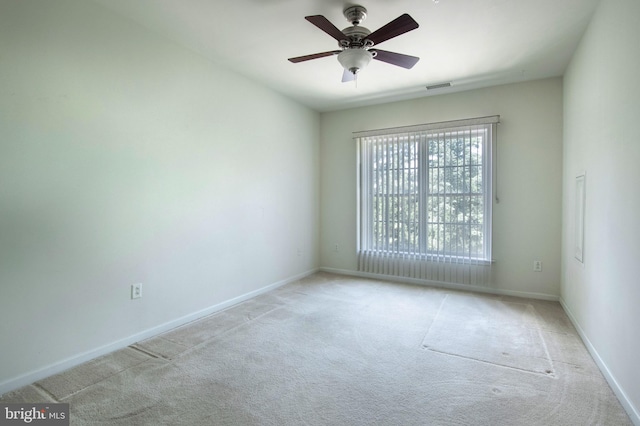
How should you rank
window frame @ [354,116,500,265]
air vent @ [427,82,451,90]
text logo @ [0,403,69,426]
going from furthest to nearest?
window frame @ [354,116,500,265] → air vent @ [427,82,451,90] → text logo @ [0,403,69,426]

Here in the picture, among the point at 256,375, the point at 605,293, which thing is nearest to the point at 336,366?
the point at 256,375

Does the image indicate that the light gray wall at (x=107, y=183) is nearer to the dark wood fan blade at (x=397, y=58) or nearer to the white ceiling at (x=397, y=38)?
the white ceiling at (x=397, y=38)

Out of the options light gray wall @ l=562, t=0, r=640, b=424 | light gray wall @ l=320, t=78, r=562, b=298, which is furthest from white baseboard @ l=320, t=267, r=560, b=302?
light gray wall @ l=562, t=0, r=640, b=424

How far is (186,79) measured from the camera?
305cm

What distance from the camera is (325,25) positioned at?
2154 mm

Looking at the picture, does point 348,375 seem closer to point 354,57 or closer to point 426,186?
point 354,57

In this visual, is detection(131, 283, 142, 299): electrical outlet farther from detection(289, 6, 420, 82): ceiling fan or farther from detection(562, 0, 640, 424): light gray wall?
detection(562, 0, 640, 424): light gray wall

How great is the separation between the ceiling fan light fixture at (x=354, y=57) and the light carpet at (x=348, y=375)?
236 centimetres

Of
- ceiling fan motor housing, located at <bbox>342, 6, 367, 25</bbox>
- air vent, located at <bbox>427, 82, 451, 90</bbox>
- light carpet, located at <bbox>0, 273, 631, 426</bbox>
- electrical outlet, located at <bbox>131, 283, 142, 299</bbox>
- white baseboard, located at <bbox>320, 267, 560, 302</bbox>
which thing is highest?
air vent, located at <bbox>427, 82, 451, 90</bbox>

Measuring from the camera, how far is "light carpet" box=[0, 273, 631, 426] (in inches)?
69.5

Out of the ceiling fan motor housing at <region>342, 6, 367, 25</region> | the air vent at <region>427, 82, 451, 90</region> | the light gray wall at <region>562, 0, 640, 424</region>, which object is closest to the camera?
the light gray wall at <region>562, 0, 640, 424</region>

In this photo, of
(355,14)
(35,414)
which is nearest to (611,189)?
(355,14)

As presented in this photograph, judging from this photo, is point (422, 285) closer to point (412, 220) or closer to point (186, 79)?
point (412, 220)

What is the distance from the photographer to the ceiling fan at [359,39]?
84.6 inches
